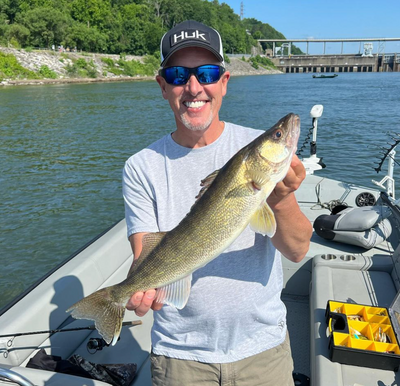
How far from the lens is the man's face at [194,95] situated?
91.0 inches

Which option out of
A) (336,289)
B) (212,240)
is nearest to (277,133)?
(212,240)

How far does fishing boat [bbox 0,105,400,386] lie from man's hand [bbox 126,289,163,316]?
924mm

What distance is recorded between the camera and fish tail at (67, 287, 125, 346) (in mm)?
2277

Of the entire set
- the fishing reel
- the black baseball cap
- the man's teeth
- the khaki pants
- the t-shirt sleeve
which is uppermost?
the black baseball cap

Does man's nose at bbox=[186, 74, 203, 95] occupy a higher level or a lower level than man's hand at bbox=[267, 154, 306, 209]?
higher

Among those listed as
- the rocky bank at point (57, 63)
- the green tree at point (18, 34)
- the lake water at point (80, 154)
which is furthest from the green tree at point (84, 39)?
the lake water at point (80, 154)

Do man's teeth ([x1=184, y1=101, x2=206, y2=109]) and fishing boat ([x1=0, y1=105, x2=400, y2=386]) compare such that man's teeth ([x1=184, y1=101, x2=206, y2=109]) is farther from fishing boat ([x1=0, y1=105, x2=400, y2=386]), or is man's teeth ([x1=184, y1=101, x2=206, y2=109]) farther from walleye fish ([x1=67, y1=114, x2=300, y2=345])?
fishing boat ([x1=0, y1=105, x2=400, y2=386])

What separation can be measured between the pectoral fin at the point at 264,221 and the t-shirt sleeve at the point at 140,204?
0.67 m

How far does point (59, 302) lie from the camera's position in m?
4.00

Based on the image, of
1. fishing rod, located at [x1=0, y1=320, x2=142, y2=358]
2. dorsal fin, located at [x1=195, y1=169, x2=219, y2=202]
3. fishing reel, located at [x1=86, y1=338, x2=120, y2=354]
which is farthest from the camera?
fishing reel, located at [x1=86, y1=338, x2=120, y2=354]

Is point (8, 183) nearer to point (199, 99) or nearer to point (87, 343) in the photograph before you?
point (87, 343)

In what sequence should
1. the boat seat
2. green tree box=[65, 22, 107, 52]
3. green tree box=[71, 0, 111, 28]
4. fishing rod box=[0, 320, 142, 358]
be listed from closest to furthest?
the boat seat, fishing rod box=[0, 320, 142, 358], green tree box=[65, 22, 107, 52], green tree box=[71, 0, 111, 28]

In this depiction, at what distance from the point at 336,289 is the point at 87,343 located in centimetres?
274

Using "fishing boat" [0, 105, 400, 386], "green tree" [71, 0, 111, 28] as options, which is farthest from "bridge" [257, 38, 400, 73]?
"fishing boat" [0, 105, 400, 386]
